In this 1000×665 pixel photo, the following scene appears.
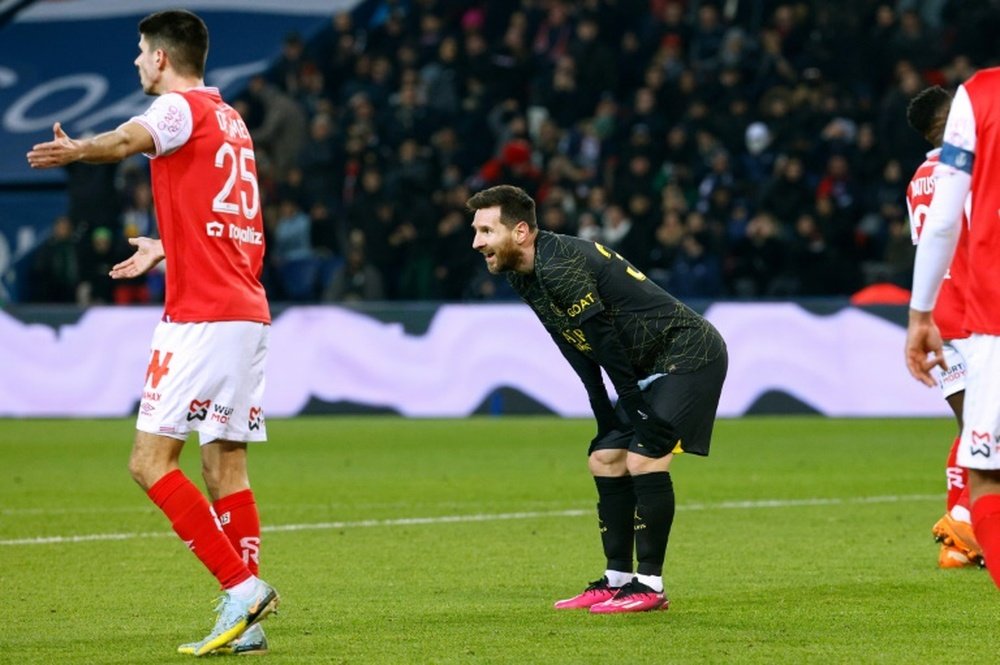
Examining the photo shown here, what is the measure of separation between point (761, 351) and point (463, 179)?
563cm

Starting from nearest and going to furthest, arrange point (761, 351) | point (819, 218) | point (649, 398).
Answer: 1. point (649, 398)
2. point (761, 351)
3. point (819, 218)

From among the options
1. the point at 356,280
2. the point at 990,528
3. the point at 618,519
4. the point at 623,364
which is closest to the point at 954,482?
the point at 618,519


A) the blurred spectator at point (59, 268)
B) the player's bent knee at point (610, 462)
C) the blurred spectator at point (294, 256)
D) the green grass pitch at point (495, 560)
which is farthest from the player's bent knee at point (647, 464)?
the blurred spectator at point (59, 268)

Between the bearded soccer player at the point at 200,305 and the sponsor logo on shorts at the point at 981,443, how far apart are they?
101 inches

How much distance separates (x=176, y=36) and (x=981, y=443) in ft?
10.7

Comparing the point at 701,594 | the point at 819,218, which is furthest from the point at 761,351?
the point at 701,594

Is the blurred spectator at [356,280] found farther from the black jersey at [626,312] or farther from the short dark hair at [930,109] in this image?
the black jersey at [626,312]

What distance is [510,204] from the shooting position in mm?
7648

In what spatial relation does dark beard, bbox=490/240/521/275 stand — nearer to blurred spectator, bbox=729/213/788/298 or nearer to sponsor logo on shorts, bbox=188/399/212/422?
sponsor logo on shorts, bbox=188/399/212/422

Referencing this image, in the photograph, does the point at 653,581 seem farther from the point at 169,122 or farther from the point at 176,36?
the point at 176,36

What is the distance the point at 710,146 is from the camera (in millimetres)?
22250

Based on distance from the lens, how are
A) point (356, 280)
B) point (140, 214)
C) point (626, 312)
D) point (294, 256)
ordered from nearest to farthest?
point (626, 312) → point (356, 280) → point (294, 256) → point (140, 214)

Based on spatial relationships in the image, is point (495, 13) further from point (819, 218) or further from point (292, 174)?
point (819, 218)

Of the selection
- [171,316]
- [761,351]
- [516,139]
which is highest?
[171,316]
